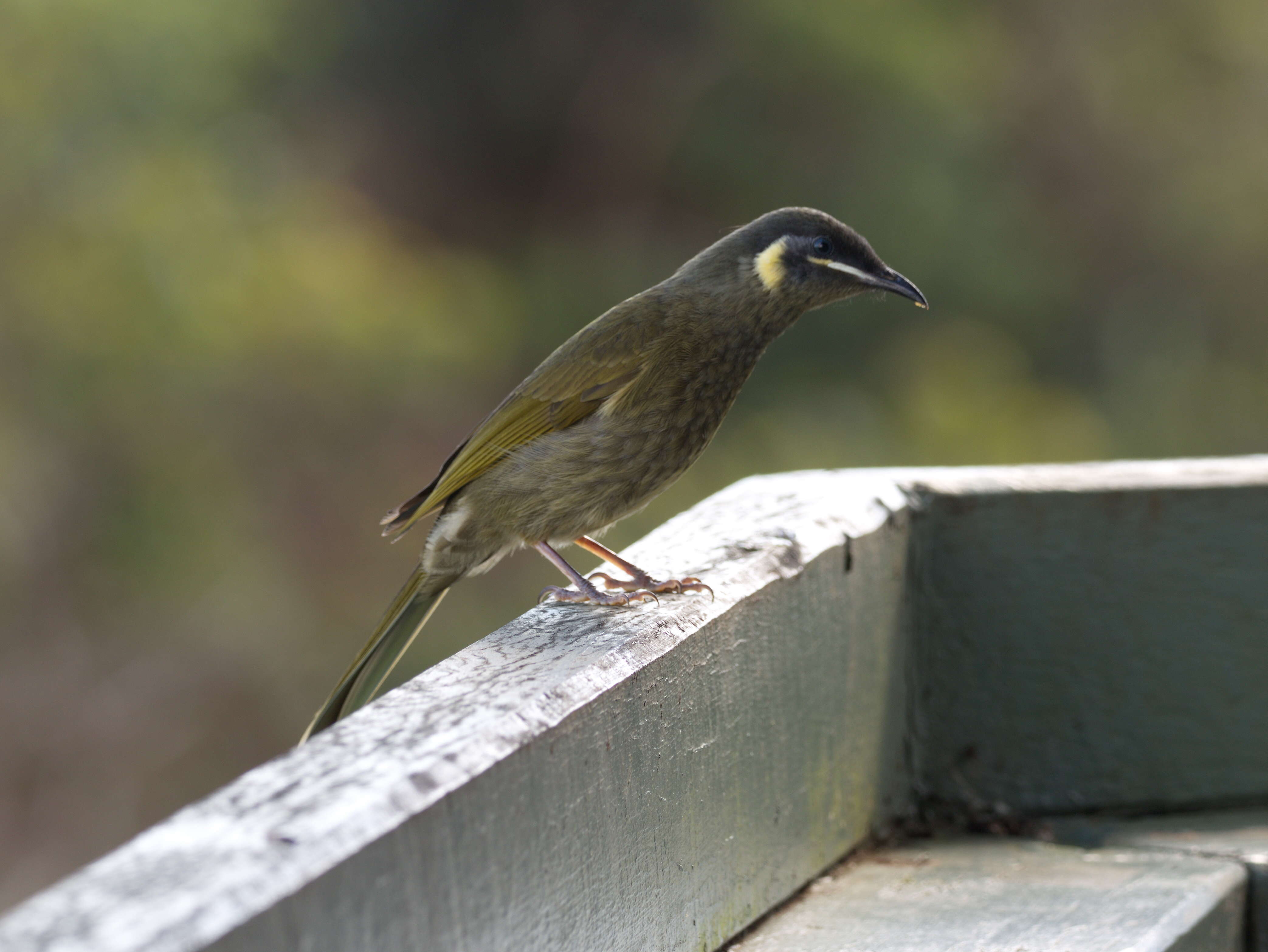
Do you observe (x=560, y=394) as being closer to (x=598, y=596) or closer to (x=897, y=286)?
(x=598, y=596)

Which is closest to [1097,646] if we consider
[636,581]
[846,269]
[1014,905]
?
[1014,905]

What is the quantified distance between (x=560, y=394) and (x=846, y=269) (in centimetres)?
65

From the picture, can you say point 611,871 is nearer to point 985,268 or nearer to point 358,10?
point 985,268

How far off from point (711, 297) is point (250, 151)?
9455 mm

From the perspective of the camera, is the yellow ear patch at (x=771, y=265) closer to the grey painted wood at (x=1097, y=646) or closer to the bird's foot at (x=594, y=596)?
the grey painted wood at (x=1097, y=646)

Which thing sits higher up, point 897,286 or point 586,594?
point 897,286

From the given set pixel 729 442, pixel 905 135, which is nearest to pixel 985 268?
pixel 905 135

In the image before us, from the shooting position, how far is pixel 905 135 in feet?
44.1

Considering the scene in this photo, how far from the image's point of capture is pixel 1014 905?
246 cm

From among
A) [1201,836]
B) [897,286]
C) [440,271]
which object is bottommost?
[1201,836]

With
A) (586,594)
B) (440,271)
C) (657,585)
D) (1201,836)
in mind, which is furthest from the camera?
(440,271)

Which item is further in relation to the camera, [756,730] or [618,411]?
[618,411]

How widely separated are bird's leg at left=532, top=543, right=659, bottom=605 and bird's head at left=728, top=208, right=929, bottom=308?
0.72 meters

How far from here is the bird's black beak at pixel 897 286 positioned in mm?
3039
